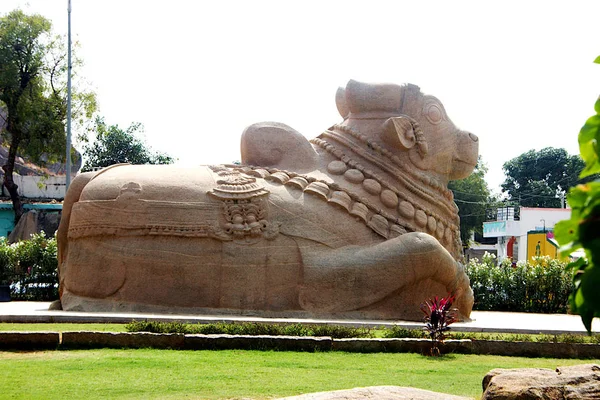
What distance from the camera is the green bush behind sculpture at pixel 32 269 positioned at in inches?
579

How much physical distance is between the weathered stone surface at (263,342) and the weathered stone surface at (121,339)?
15 centimetres

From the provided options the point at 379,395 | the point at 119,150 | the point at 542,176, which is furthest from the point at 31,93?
the point at 542,176

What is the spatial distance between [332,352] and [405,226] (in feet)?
10.7

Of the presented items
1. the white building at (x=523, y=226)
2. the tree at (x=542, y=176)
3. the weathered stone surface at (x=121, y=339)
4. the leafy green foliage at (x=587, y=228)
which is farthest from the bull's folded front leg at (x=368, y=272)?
the tree at (x=542, y=176)

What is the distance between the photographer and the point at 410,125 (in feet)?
36.0

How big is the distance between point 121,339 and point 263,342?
1.37 meters

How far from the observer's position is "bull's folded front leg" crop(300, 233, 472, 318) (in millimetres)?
9758

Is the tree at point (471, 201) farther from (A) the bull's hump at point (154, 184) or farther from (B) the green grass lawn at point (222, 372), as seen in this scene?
(B) the green grass lawn at point (222, 372)

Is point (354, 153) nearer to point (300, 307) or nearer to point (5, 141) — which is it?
point (300, 307)

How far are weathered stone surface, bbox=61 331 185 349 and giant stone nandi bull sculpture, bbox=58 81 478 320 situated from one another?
227 cm

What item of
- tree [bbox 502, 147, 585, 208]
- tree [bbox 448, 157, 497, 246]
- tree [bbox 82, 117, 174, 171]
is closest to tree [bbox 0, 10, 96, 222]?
tree [bbox 82, 117, 174, 171]

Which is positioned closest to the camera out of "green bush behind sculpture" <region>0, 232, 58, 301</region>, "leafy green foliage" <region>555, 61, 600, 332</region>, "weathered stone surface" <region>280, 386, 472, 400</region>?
"leafy green foliage" <region>555, 61, 600, 332</region>

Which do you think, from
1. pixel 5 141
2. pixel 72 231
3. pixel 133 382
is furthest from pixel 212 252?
pixel 5 141

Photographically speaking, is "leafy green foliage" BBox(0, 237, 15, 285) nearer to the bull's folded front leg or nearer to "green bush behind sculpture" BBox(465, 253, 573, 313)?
the bull's folded front leg
